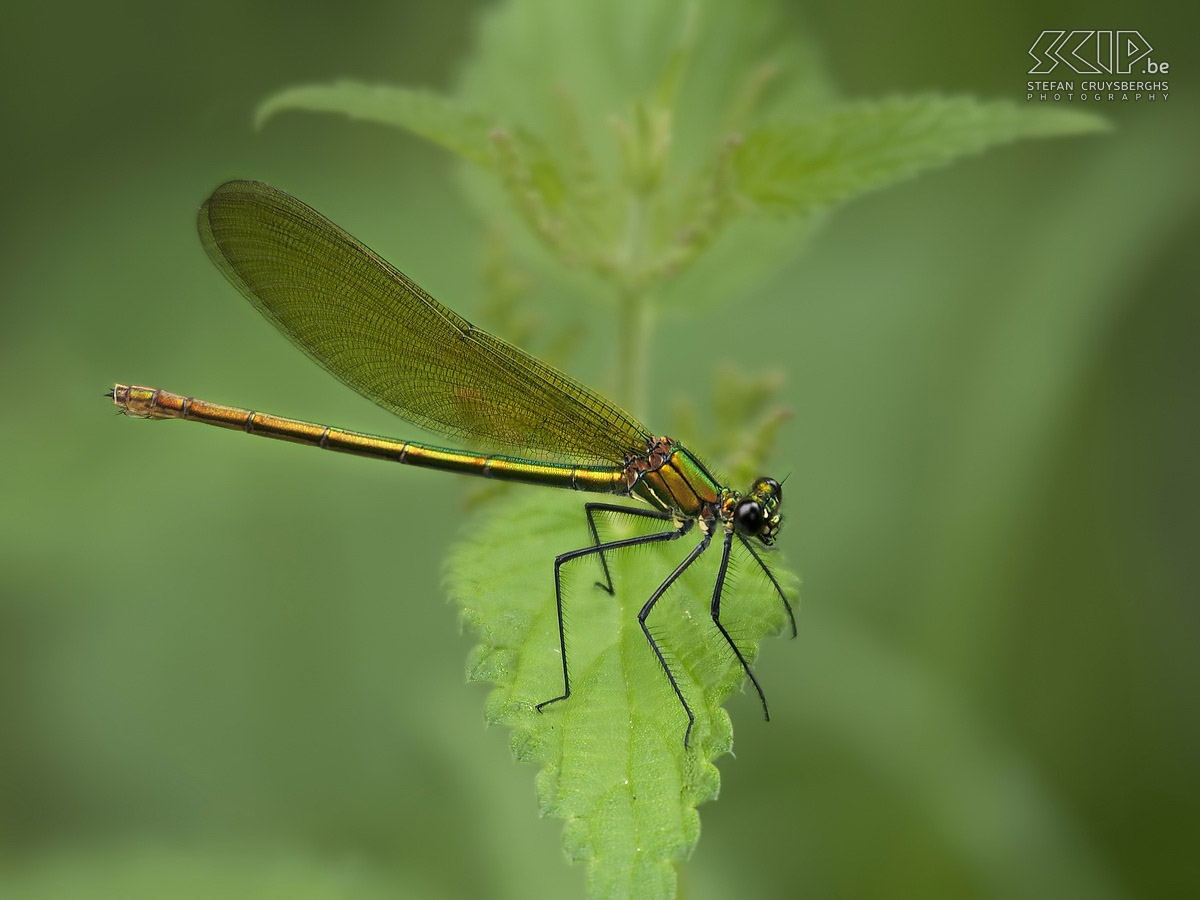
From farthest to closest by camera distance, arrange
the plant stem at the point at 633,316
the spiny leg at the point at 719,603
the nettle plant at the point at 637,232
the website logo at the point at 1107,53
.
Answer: the website logo at the point at 1107,53 → the plant stem at the point at 633,316 → the spiny leg at the point at 719,603 → the nettle plant at the point at 637,232

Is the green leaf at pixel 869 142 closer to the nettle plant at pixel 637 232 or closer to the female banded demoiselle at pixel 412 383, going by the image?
the nettle plant at pixel 637 232

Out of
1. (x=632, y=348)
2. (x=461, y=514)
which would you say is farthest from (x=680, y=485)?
(x=461, y=514)

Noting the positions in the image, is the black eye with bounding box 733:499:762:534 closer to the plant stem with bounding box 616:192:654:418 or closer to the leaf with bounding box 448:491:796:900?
the leaf with bounding box 448:491:796:900

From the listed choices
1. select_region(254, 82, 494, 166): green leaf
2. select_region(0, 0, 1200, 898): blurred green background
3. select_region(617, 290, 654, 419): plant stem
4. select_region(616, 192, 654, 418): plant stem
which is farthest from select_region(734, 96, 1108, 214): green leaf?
select_region(0, 0, 1200, 898): blurred green background

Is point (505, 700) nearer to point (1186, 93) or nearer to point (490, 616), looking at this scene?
point (490, 616)

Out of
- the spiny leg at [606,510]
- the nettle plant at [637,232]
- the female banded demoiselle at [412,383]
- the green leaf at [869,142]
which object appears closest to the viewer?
the nettle plant at [637,232]

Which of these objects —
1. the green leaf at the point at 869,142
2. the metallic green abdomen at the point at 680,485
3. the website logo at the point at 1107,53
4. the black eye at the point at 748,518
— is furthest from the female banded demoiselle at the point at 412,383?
the website logo at the point at 1107,53

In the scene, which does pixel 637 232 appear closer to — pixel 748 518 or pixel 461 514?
pixel 748 518
